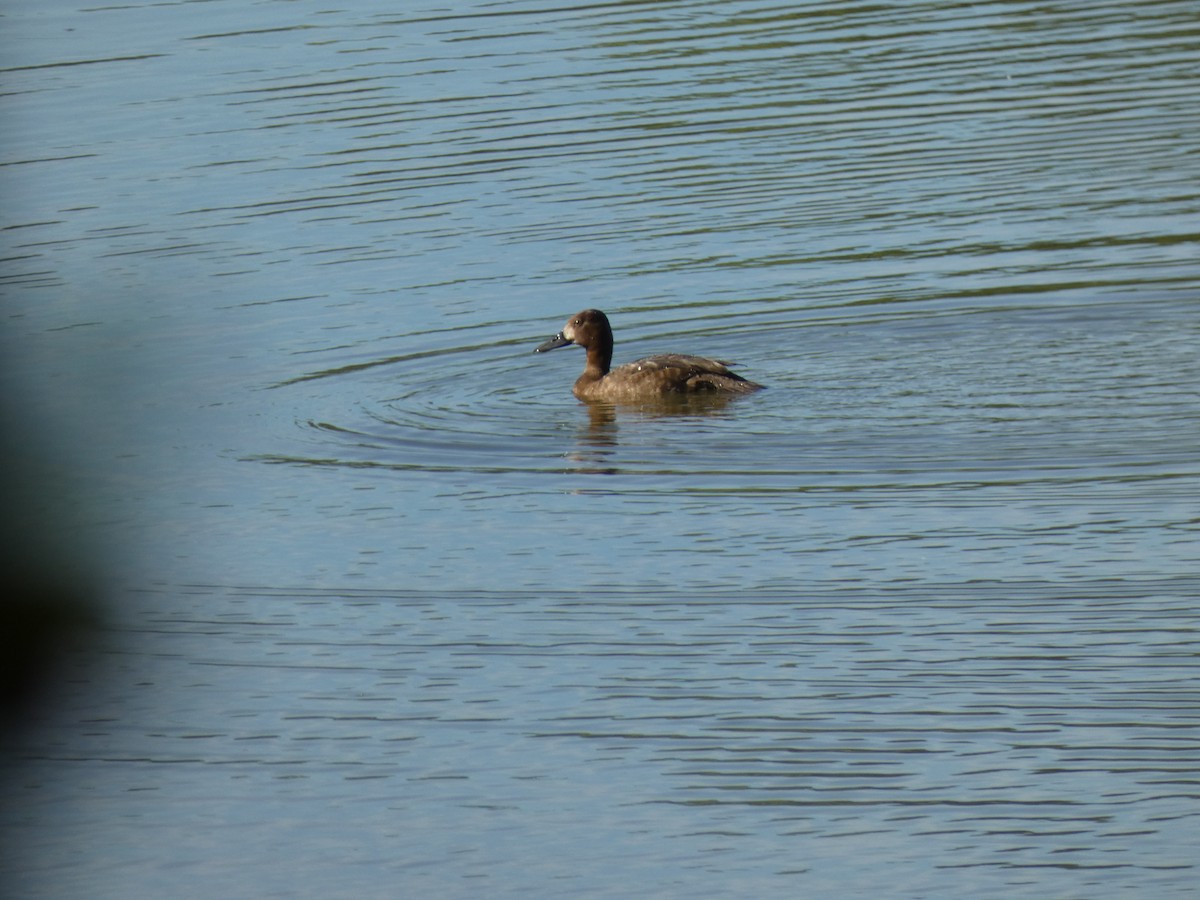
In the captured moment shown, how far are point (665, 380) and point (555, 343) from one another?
3.14 ft

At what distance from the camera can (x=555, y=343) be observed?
41.0 feet

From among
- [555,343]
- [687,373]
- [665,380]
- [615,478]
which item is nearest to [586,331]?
[555,343]

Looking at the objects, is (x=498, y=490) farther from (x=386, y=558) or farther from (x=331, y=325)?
(x=331, y=325)

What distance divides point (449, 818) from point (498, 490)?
4.01 metres

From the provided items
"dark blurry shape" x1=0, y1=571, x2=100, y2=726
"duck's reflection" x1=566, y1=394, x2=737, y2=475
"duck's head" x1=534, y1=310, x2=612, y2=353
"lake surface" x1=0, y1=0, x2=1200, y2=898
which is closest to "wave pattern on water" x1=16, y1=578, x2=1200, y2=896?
"lake surface" x1=0, y1=0, x2=1200, y2=898

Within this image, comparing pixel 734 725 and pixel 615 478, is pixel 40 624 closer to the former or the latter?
pixel 734 725

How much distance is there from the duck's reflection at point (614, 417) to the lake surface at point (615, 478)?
0.16ft

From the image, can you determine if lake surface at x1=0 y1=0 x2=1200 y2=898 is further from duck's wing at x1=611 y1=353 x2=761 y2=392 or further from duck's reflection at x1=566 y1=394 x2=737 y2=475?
duck's wing at x1=611 y1=353 x2=761 y2=392

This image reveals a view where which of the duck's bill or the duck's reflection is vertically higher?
the duck's bill

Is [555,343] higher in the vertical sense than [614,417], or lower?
higher

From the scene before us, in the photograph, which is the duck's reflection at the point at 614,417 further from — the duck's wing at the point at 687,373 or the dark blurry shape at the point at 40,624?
the dark blurry shape at the point at 40,624

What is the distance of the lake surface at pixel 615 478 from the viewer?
5.63 meters

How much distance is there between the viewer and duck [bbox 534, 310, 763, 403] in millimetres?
11492

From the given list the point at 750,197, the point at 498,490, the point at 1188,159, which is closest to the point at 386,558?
the point at 498,490
